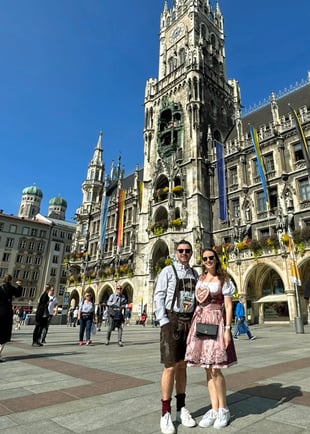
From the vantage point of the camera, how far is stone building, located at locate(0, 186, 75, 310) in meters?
58.3

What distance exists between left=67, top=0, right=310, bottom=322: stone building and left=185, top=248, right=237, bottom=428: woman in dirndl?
55.5 ft

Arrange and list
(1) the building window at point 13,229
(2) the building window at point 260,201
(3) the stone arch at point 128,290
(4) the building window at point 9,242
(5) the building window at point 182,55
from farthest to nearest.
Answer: (1) the building window at point 13,229
(4) the building window at point 9,242
(5) the building window at point 182,55
(3) the stone arch at point 128,290
(2) the building window at point 260,201

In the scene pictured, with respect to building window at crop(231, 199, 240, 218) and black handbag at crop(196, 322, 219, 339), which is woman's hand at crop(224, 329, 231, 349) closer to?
black handbag at crop(196, 322, 219, 339)

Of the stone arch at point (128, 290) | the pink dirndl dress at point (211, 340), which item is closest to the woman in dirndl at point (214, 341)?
the pink dirndl dress at point (211, 340)

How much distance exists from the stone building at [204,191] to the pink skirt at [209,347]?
17.0 meters

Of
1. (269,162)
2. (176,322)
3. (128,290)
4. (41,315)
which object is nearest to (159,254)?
(128,290)

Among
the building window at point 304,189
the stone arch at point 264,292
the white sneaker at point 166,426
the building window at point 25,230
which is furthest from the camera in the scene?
the building window at point 25,230

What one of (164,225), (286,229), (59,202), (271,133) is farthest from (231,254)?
(59,202)

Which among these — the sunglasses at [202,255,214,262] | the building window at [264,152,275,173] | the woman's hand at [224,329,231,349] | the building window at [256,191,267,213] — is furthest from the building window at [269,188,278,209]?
the woman's hand at [224,329,231,349]

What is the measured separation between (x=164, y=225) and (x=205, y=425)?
2795 centimetres

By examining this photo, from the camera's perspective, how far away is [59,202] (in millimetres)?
105688

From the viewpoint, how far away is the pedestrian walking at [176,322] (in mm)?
3330

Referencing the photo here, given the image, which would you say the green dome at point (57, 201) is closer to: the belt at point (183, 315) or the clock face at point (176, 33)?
the clock face at point (176, 33)

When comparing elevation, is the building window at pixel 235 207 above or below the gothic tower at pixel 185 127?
below
